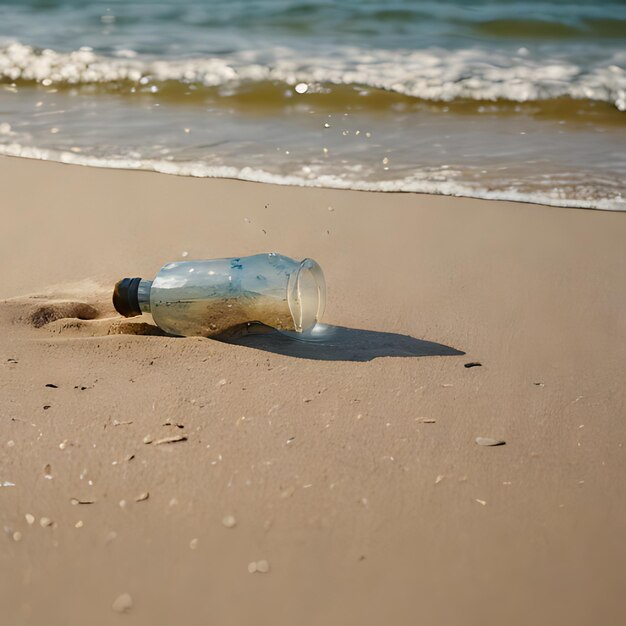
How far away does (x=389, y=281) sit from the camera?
2.40m

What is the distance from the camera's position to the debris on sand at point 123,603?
136 centimetres

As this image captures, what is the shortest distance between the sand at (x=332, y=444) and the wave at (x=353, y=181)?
0.41m

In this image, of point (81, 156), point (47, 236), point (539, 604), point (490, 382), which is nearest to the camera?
point (539, 604)

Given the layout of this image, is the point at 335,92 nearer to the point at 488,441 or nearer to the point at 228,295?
the point at 228,295

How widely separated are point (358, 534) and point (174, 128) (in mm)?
2862

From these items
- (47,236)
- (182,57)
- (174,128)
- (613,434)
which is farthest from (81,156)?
(613,434)

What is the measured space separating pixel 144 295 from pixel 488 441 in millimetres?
871

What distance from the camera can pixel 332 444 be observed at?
171cm

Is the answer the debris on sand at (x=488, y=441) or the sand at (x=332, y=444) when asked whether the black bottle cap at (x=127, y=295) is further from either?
the debris on sand at (x=488, y=441)

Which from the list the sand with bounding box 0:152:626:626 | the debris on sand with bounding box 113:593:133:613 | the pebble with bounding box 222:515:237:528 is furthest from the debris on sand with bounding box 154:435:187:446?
the debris on sand with bounding box 113:593:133:613

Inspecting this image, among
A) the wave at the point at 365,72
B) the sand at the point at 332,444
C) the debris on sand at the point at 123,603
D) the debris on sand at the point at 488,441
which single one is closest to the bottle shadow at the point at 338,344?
the sand at the point at 332,444

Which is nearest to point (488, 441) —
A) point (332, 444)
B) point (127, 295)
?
point (332, 444)

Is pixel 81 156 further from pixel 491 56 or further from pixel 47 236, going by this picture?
pixel 491 56

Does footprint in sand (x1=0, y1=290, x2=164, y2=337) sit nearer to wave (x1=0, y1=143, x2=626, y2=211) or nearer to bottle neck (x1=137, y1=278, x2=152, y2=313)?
bottle neck (x1=137, y1=278, x2=152, y2=313)
